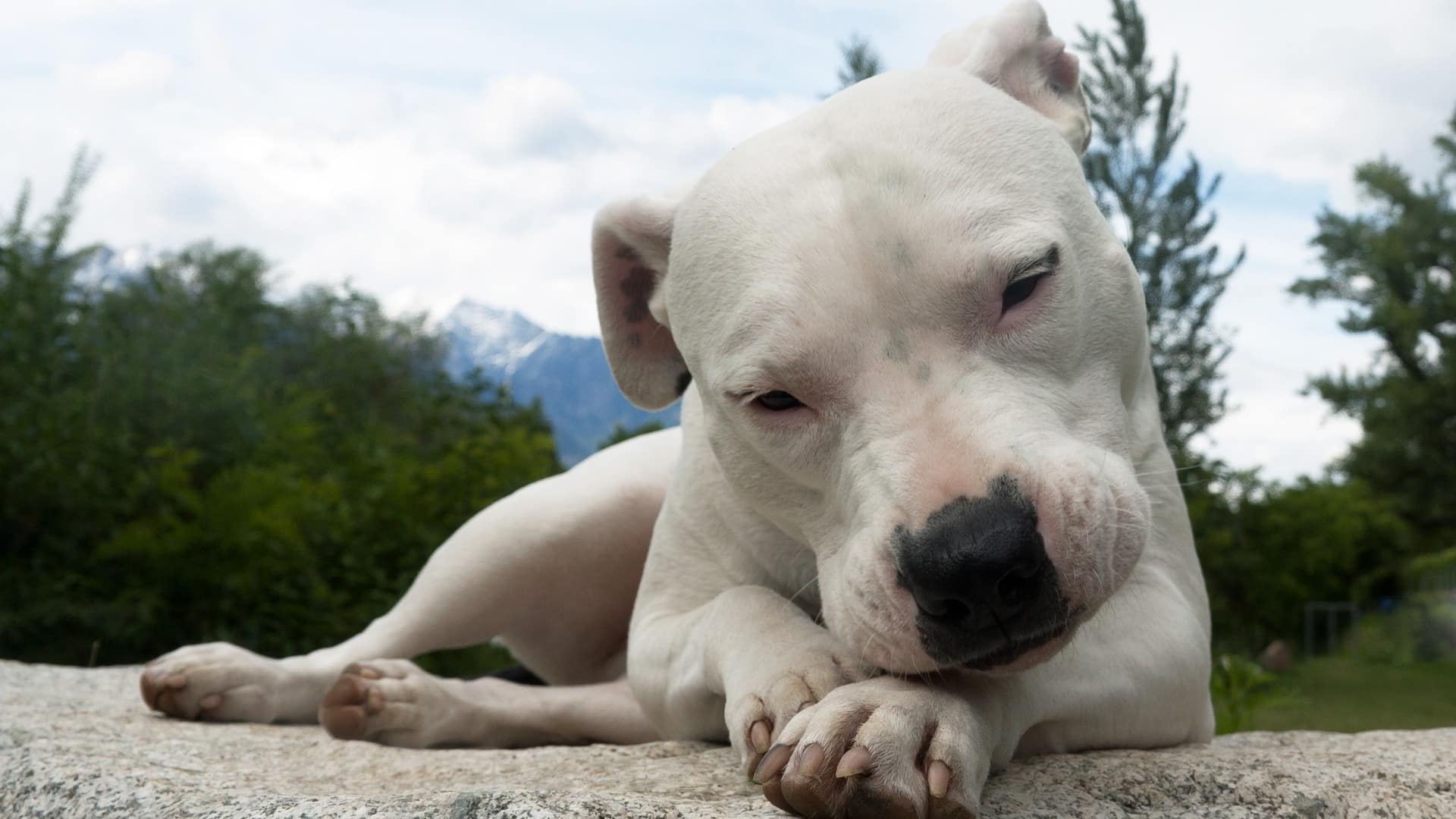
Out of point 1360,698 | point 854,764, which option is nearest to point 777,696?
point 854,764

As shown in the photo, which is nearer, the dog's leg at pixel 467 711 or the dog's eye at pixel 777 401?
the dog's eye at pixel 777 401

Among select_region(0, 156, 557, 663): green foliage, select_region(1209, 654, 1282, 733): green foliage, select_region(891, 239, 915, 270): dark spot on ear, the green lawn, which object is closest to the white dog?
select_region(891, 239, 915, 270): dark spot on ear

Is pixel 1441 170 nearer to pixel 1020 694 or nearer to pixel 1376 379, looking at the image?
pixel 1376 379

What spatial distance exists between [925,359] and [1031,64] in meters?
1.16

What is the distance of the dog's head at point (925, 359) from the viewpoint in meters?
1.90

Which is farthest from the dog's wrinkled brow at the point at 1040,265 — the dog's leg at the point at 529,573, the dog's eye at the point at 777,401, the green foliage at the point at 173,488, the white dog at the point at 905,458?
the green foliage at the point at 173,488

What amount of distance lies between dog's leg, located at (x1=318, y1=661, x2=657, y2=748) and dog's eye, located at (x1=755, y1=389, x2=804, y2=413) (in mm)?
1375

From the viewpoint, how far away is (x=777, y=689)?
206cm

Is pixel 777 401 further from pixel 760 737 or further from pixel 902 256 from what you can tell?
pixel 760 737

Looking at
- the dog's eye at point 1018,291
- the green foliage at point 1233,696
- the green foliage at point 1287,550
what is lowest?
the green foliage at point 1233,696

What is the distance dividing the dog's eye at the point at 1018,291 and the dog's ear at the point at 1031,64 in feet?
2.40

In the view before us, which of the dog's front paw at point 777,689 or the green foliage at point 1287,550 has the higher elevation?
the green foliage at point 1287,550

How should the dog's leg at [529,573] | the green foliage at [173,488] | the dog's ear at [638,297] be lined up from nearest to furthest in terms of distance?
the dog's ear at [638,297], the dog's leg at [529,573], the green foliage at [173,488]

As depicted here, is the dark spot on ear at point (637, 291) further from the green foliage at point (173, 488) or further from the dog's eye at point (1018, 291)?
the green foliage at point (173, 488)
